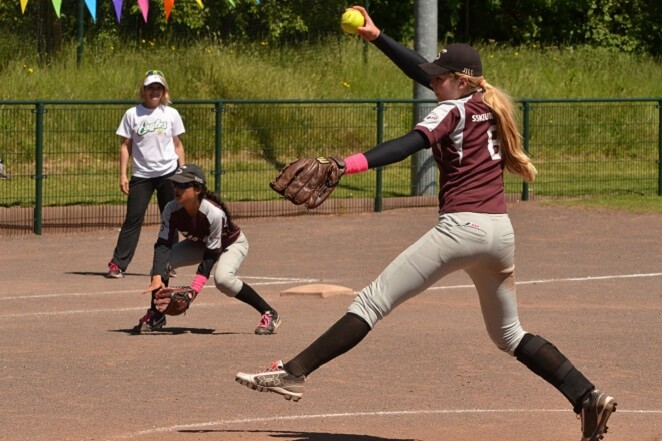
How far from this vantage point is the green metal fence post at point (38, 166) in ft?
61.3

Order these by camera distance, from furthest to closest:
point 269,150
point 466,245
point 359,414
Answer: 1. point 269,150
2. point 359,414
3. point 466,245

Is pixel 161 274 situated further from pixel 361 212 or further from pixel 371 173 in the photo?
pixel 371 173

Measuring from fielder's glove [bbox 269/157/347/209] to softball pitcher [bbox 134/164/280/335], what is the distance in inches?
146

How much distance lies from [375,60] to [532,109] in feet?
24.5

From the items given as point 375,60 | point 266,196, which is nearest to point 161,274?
point 266,196

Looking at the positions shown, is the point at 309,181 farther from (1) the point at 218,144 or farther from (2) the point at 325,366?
(1) the point at 218,144

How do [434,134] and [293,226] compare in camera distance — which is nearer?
[434,134]

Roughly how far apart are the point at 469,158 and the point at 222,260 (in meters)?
4.17

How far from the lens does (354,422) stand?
8.02m

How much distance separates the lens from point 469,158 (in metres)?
7.25

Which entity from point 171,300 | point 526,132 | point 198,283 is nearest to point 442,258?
point 171,300

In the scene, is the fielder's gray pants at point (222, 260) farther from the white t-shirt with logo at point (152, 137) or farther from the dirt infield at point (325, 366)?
the white t-shirt with logo at point (152, 137)

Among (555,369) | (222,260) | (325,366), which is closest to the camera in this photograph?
(555,369)

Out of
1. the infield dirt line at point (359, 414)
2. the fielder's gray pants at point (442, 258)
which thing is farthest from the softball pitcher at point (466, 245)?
the infield dirt line at point (359, 414)
